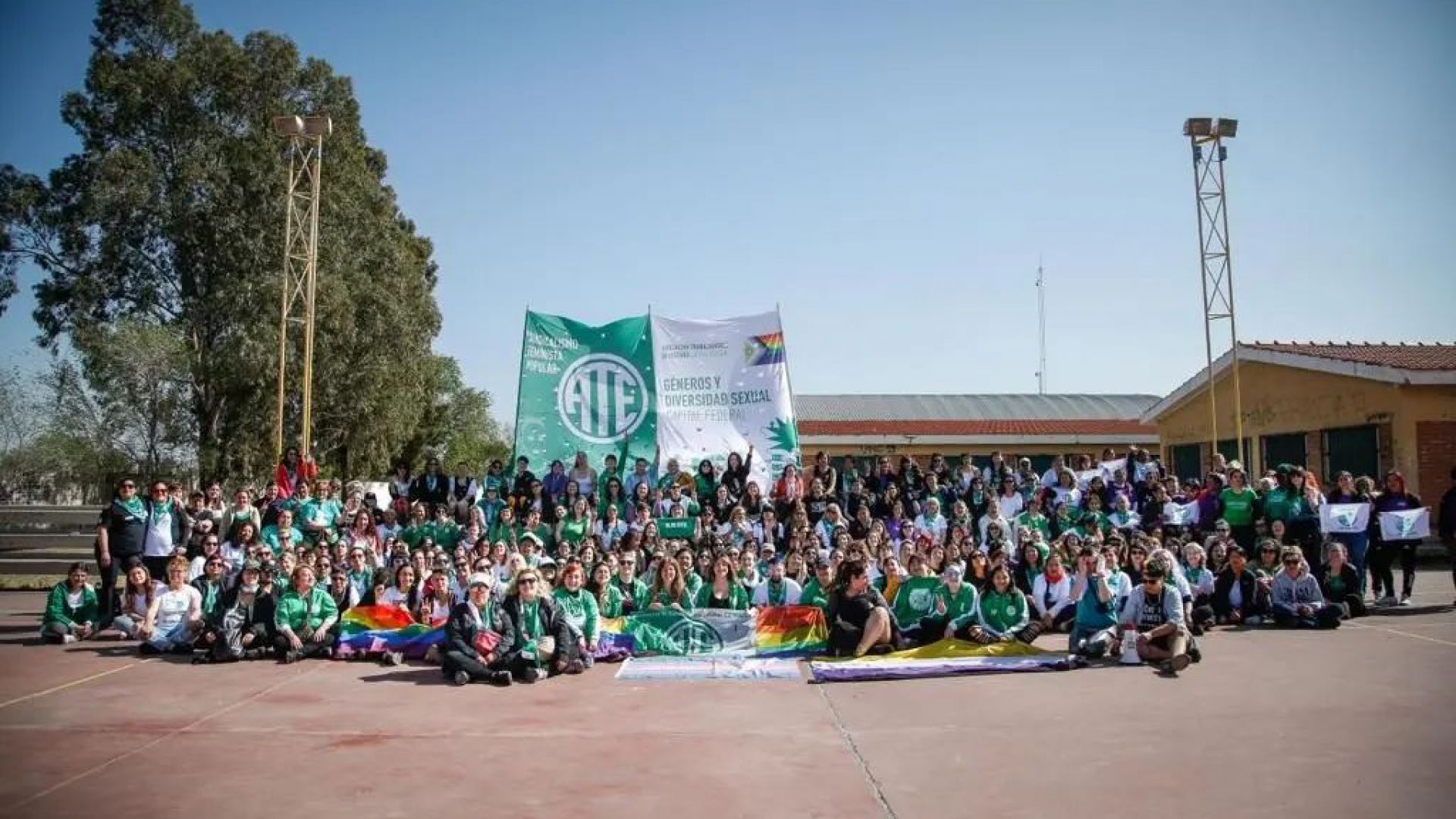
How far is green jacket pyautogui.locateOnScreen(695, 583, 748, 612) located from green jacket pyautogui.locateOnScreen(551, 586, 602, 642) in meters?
1.32

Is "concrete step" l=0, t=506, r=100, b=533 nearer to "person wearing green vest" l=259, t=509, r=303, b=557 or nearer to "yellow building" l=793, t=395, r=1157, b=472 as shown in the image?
"person wearing green vest" l=259, t=509, r=303, b=557

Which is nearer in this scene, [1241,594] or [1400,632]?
[1400,632]

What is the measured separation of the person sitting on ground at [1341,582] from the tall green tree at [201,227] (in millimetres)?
24237

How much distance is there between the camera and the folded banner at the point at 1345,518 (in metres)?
12.4

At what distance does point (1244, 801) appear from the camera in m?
5.20

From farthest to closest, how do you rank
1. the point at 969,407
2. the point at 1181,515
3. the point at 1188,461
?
the point at 969,407 < the point at 1188,461 < the point at 1181,515

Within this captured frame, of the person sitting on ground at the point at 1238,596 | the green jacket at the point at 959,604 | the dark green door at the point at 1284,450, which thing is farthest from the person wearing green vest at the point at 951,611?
the dark green door at the point at 1284,450

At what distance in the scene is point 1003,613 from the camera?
34.5ft

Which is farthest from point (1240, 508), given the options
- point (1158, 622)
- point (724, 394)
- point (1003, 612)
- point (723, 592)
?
point (724, 394)

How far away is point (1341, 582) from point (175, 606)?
13457 millimetres

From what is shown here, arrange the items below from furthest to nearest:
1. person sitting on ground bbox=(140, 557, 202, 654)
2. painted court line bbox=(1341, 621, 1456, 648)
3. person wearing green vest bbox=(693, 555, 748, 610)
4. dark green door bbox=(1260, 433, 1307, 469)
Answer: dark green door bbox=(1260, 433, 1307, 469)
person wearing green vest bbox=(693, 555, 748, 610)
person sitting on ground bbox=(140, 557, 202, 654)
painted court line bbox=(1341, 621, 1456, 648)

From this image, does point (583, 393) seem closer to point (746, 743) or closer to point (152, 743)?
point (152, 743)

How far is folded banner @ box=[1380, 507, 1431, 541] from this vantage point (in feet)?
40.6

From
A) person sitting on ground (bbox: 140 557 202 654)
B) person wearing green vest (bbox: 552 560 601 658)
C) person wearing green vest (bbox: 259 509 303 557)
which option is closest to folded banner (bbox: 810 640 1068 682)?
person wearing green vest (bbox: 552 560 601 658)
